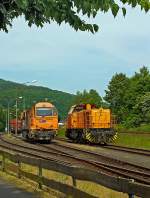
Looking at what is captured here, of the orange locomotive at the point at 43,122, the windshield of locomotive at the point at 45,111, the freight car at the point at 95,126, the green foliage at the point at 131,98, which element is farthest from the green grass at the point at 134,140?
the green foliage at the point at 131,98

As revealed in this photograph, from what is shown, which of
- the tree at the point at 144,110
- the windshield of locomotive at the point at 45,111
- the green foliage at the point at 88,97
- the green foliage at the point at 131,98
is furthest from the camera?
the green foliage at the point at 88,97

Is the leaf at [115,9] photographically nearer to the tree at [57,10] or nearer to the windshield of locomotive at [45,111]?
the tree at [57,10]

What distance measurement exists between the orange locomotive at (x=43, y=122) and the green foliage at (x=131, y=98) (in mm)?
41715

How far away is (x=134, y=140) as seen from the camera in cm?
4962

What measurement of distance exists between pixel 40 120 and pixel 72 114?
3.05 metres

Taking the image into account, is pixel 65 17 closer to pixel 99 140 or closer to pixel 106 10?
pixel 106 10

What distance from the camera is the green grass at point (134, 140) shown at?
1836 inches

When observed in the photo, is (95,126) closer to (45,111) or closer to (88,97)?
(45,111)

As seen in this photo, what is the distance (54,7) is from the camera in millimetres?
6996

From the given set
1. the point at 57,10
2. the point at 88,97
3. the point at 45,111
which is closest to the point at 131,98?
the point at 88,97

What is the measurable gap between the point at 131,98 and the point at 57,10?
374ft

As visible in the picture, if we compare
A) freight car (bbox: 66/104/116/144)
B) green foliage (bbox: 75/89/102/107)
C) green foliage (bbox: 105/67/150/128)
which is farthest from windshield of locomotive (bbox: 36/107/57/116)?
green foliage (bbox: 75/89/102/107)

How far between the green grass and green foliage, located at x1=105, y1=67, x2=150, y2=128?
39.3 meters

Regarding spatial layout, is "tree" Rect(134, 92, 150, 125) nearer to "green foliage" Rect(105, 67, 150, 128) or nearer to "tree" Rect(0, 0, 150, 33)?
"green foliage" Rect(105, 67, 150, 128)
